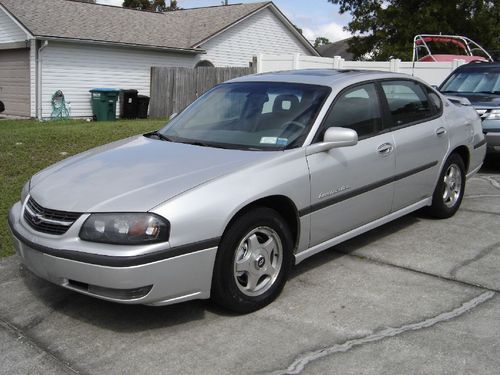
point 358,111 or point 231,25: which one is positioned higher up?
point 231,25

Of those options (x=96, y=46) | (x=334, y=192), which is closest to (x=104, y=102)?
(x=96, y=46)

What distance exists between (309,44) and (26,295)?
24892 mm

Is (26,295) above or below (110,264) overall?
below

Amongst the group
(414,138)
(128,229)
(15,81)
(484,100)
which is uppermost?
(484,100)

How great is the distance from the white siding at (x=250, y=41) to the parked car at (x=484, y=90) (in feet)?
45.8

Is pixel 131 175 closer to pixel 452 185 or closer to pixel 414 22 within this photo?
pixel 452 185

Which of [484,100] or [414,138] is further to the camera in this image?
[484,100]

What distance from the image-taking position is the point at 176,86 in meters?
20.1

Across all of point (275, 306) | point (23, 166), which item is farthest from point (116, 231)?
point (23, 166)

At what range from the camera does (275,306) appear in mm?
4121

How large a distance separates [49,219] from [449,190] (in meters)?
4.14

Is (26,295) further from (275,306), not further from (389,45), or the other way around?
(389,45)

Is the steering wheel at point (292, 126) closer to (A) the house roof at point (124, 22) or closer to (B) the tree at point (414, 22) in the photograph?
(A) the house roof at point (124, 22)

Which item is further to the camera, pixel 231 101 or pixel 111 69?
pixel 111 69
